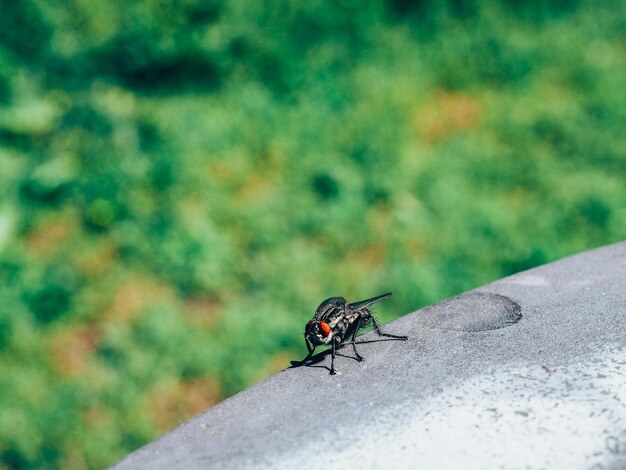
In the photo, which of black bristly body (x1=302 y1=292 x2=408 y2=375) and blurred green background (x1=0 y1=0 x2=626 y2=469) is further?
blurred green background (x1=0 y1=0 x2=626 y2=469)

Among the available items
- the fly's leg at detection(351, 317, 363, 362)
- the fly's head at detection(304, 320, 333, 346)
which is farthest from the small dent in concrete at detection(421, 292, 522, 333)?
the fly's head at detection(304, 320, 333, 346)

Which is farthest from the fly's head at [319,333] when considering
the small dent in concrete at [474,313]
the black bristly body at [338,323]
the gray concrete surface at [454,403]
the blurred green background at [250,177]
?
the blurred green background at [250,177]

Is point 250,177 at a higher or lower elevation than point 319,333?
higher

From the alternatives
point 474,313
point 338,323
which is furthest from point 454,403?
point 338,323

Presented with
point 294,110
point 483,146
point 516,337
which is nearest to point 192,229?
point 294,110

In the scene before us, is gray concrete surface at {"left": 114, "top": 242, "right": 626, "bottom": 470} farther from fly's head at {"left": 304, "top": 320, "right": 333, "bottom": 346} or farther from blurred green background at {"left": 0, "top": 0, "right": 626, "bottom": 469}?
blurred green background at {"left": 0, "top": 0, "right": 626, "bottom": 469}

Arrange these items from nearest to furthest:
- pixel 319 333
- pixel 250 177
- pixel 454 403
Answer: pixel 454 403 → pixel 319 333 → pixel 250 177

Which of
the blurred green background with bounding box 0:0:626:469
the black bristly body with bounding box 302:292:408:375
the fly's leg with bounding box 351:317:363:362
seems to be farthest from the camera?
the blurred green background with bounding box 0:0:626:469

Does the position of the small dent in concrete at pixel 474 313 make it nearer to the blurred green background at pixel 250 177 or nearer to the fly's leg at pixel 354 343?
the fly's leg at pixel 354 343

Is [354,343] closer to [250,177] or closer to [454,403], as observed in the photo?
[454,403]
